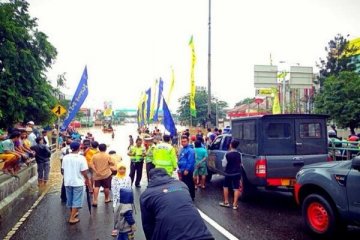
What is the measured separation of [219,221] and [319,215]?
6.56 ft

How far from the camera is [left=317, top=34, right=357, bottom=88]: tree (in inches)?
1553

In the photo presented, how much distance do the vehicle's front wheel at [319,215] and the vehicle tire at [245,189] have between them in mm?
2504

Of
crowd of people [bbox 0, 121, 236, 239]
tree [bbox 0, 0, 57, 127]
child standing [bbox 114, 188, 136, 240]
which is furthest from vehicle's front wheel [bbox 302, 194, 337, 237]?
tree [bbox 0, 0, 57, 127]

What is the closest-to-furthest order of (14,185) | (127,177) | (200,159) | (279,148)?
(127,177) → (279,148) → (14,185) → (200,159)

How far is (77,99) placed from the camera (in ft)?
41.3

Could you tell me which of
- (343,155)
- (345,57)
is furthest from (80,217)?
(345,57)

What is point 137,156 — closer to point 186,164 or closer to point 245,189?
point 186,164

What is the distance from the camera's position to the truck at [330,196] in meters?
5.42

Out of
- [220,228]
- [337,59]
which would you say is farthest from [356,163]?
[337,59]

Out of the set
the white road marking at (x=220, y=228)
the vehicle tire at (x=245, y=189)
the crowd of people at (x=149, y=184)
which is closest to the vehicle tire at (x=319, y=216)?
the white road marking at (x=220, y=228)

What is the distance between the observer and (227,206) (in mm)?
8344

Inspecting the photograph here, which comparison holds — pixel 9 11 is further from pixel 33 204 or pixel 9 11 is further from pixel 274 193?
pixel 274 193

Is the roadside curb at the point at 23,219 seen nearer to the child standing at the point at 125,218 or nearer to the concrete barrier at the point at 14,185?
the concrete barrier at the point at 14,185

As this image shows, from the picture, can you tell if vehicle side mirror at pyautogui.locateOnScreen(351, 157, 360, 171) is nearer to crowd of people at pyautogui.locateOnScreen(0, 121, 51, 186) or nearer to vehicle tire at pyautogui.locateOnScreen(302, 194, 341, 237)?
vehicle tire at pyautogui.locateOnScreen(302, 194, 341, 237)
